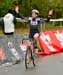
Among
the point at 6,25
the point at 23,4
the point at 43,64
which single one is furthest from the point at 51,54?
the point at 23,4

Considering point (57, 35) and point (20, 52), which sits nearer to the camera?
point (20, 52)

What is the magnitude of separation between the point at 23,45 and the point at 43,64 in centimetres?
190

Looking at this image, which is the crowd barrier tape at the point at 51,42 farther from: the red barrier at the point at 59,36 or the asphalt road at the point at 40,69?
the asphalt road at the point at 40,69

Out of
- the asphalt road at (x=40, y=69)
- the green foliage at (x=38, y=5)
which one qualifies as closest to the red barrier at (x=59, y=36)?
the asphalt road at (x=40, y=69)

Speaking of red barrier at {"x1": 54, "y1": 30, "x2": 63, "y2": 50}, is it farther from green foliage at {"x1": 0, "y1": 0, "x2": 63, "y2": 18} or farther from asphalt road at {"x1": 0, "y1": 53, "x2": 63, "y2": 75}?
green foliage at {"x1": 0, "y1": 0, "x2": 63, "y2": 18}

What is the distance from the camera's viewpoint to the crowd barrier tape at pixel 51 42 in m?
20.5

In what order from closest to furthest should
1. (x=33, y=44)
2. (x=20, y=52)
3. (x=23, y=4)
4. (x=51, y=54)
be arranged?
(x=33, y=44), (x=20, y=52), (x=51, y=54), (x=23, y=4)

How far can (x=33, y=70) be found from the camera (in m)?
14.5

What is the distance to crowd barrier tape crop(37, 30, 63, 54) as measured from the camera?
20.5 m

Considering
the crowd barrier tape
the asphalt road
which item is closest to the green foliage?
the crowd barrier tape

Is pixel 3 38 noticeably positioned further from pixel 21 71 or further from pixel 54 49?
pixel 54 49

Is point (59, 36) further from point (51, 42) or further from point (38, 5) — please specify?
point (38, 5)

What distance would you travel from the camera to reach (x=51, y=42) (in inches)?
838

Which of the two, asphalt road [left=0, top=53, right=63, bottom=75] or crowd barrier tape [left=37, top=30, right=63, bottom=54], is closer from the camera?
asphalt road [left=0, top=53, right=63, bottom=75]
